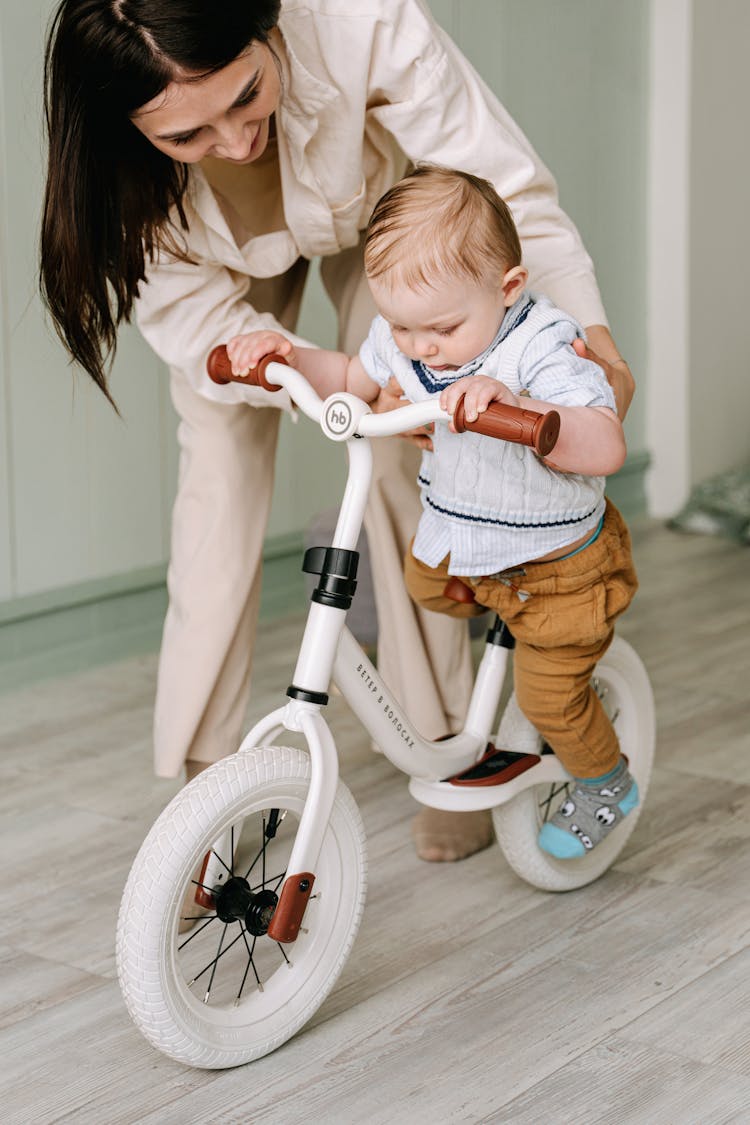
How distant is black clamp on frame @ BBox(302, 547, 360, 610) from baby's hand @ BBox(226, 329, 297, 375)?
224mm

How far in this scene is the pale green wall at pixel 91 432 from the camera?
2.40 meters

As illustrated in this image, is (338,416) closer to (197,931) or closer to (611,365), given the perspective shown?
(611,365)

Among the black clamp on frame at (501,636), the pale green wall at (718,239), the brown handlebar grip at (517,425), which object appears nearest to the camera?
the brown handlebar grip at (517,425)

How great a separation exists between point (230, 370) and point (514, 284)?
0.98 ft

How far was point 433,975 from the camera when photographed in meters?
1.51

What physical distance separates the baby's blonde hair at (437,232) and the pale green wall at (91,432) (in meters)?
0.99

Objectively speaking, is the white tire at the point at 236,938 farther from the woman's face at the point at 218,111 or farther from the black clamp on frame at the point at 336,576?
the woman's face at the point at 218,111

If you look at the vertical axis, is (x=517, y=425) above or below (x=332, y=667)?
above

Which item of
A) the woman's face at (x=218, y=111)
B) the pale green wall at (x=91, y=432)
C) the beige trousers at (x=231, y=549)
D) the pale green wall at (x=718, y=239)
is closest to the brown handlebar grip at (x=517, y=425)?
the woman's face at (x=218, y=111)

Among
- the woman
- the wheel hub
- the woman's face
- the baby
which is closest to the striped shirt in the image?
the baby

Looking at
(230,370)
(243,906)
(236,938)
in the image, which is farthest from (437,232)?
(236,938)

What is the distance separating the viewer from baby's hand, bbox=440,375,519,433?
3.93ft

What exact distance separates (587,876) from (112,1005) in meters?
0.57

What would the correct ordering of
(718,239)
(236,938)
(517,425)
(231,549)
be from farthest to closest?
(718,239), (231,549), (236,938), (517,425)
